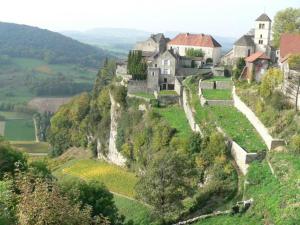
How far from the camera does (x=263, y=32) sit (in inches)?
2484

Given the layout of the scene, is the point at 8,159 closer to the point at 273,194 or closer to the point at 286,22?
the point at 273,194

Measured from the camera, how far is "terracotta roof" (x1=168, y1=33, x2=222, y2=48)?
69.6 metres

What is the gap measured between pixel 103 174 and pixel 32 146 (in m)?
51.9

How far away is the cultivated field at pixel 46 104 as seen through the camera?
147250 mm

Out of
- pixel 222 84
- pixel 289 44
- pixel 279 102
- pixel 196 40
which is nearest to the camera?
pixel 279 102

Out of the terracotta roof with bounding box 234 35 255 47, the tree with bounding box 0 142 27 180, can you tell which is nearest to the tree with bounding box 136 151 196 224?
the tree with bounding box 0 142 27 180

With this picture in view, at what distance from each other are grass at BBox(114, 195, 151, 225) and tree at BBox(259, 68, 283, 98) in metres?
14.3

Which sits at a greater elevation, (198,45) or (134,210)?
(198,45)

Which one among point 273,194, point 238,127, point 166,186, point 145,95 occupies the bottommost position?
point 166,186

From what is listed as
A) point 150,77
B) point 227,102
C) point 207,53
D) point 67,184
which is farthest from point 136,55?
point 67,184

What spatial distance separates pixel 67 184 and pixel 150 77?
90.2 ft

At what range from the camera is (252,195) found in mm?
30891

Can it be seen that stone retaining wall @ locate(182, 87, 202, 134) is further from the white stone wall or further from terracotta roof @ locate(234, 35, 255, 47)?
terracotta roof @ locate(234, 35, 255, 47)

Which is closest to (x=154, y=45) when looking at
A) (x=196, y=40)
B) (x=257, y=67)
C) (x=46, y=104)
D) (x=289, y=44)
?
(x=196, y=40)
